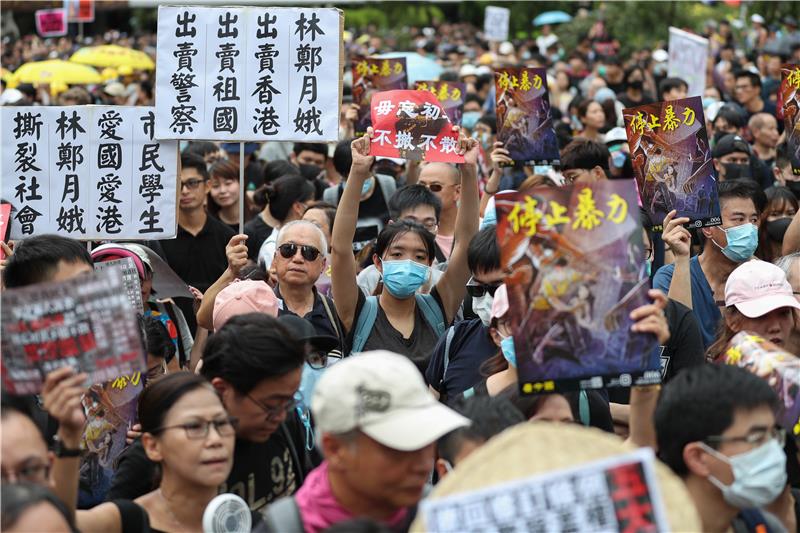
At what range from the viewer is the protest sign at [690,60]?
1427 centimetres

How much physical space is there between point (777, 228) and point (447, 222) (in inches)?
81.3

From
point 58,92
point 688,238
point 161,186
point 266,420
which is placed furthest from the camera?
point 58,92

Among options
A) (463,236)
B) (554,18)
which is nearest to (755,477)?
(463,236)

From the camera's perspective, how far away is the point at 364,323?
19.1 ft

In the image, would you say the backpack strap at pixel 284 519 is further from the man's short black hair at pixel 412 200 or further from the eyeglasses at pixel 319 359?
the man's short black hair at pixel 412 200

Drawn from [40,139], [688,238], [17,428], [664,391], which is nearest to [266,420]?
[17,428]

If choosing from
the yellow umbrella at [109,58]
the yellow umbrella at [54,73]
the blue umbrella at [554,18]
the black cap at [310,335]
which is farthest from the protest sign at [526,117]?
the blue umbrella at [554,18]

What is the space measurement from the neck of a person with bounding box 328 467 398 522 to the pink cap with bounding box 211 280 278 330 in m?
1.99

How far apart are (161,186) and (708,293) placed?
119 inches

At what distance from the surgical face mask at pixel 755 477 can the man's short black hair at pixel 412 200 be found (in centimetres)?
394

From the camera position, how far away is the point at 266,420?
159 inches

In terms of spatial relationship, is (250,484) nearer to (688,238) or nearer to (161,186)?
(688,238)

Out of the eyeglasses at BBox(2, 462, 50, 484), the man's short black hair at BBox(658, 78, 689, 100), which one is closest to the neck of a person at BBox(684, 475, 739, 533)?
the eyeglasses at BBox(2, 462, 50, 484)

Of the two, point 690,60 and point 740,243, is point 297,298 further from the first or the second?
point 690,60
